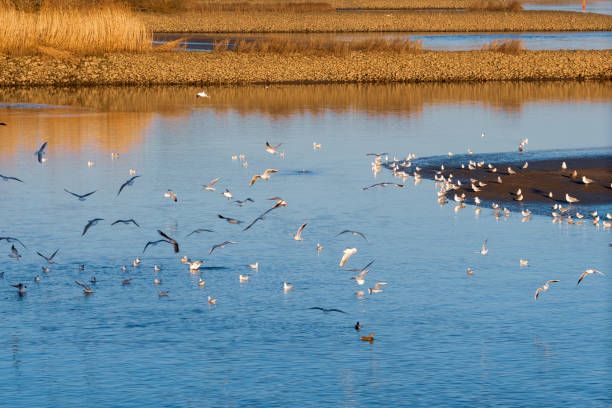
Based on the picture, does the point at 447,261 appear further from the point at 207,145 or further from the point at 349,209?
the point at 207,145

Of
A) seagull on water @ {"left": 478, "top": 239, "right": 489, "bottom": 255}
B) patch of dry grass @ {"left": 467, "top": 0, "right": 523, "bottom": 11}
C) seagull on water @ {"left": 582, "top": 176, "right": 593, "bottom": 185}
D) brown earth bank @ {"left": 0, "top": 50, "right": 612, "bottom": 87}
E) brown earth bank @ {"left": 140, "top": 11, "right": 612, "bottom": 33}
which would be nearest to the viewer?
seagull on water @ {"left": 478, "top": 239, "right": 489, "bottom": 255}

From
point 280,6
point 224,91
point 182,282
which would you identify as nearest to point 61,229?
point 182,282

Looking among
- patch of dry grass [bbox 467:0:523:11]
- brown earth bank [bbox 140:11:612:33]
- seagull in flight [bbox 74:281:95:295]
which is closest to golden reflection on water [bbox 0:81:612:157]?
seagull in flight [bbox 74:281:95:295]

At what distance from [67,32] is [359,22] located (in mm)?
46873

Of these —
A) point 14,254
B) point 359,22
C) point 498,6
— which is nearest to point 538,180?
point 14,254

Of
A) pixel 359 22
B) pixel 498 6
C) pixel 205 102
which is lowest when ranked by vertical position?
pixel 205 102

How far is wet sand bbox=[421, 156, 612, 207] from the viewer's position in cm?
2091

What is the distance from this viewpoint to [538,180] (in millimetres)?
22672

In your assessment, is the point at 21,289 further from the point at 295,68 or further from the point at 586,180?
the point at 295,68

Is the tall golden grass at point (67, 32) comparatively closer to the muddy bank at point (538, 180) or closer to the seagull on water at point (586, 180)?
the muddy bank at point (538, 180)

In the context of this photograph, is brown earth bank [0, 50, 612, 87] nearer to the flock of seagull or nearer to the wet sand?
the flock of seagull

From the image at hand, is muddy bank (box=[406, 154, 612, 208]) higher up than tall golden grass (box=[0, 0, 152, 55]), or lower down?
lower down

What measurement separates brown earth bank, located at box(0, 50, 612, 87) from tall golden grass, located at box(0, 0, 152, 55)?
2.93 feet

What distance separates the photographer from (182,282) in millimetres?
14648
